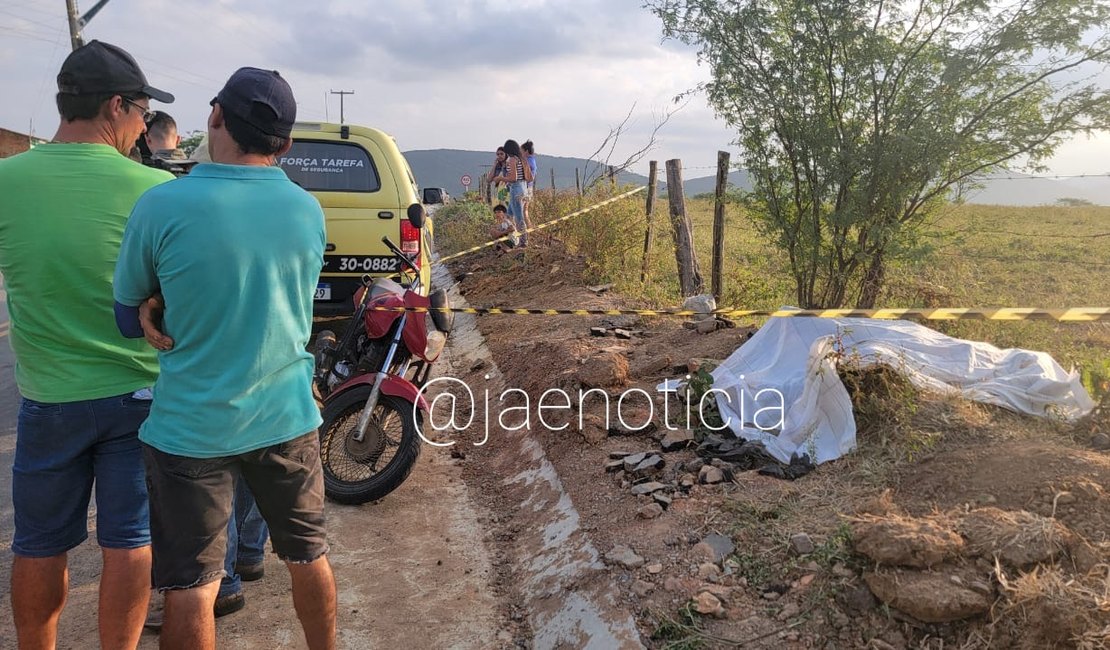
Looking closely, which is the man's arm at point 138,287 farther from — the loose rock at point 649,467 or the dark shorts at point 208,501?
the loose rock at point 649,467

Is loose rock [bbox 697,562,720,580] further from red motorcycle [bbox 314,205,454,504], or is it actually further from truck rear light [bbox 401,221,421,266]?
truck rear light [bbox 401,221,421,266]

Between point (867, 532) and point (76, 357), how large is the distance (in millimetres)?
2764

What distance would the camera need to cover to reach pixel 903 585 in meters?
2.57

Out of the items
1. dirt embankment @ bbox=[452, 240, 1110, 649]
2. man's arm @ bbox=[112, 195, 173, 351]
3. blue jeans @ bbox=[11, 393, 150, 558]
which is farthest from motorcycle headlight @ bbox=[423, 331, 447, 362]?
man's arm @ bbox=[112, 195, 173, 351]

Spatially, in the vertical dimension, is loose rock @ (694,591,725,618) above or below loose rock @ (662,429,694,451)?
below

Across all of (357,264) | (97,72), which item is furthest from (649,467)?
(357,264)

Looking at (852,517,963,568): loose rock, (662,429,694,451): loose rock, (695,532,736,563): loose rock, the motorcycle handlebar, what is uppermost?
the motorcycle handlebar

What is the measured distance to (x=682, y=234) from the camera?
8180mm

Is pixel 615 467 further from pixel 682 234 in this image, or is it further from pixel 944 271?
pixel 944 271

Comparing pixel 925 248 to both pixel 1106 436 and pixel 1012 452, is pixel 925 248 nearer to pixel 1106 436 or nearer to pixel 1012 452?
pixel 1106 436

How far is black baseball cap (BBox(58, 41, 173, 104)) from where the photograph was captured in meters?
2.34

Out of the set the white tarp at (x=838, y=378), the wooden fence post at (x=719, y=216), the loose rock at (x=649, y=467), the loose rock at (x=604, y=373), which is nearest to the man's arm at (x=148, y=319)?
the loose rock at (x=649, y=467)

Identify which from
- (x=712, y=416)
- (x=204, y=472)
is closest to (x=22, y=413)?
(x=204, y=472)

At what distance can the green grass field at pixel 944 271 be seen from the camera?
237 inches
